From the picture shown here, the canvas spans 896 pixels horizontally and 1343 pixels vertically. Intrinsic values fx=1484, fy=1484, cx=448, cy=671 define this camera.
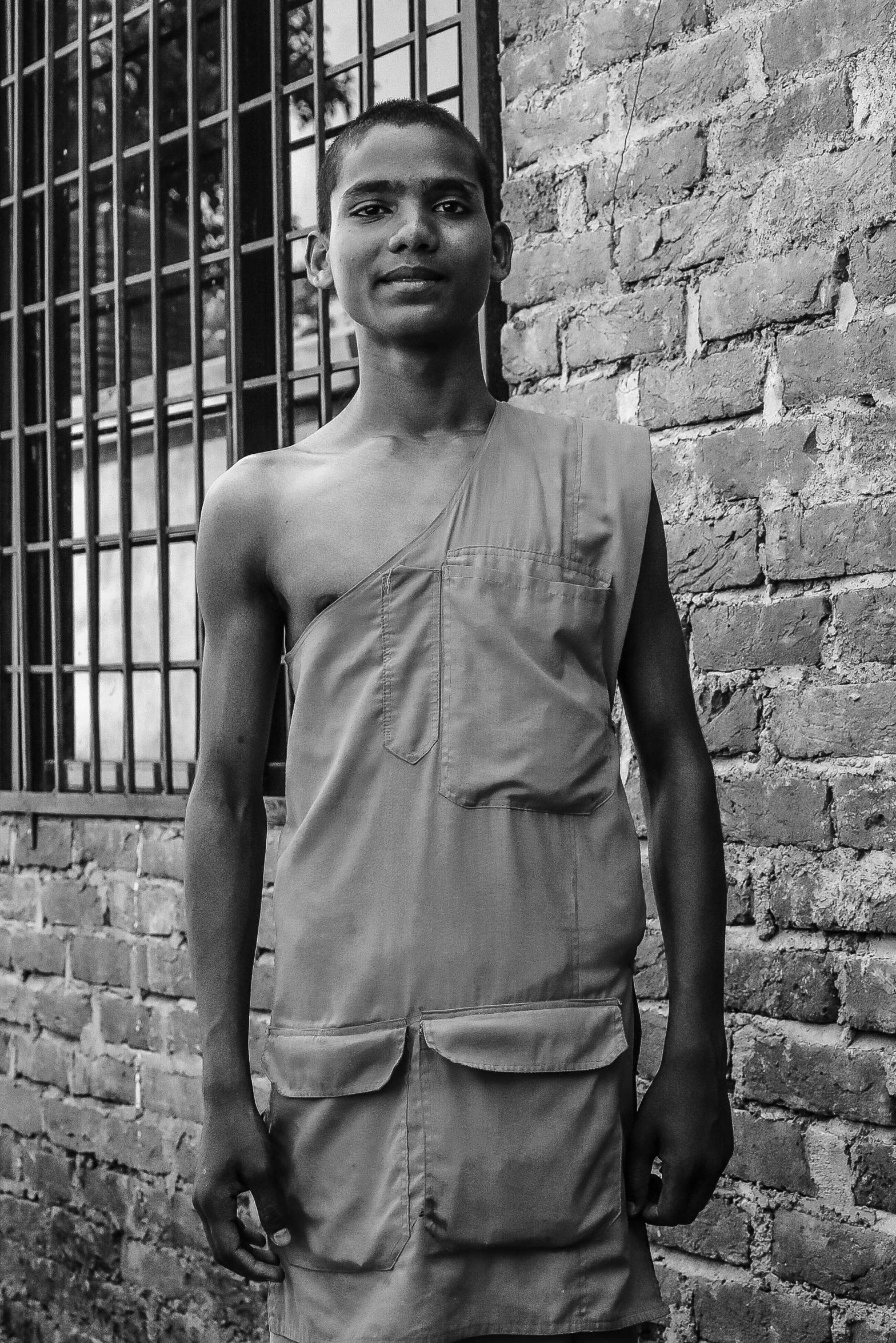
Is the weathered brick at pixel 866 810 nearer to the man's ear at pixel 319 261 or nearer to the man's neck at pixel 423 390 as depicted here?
the man's neck at pixel 423 390

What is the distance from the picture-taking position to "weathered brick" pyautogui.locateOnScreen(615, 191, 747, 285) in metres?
2.56

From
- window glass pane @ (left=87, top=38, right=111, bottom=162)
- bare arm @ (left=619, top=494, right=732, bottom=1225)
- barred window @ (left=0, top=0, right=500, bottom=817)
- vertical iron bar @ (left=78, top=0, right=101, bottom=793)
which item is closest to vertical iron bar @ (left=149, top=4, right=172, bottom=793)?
barred window @ (left=0, top=0, right=500, bottom=817)

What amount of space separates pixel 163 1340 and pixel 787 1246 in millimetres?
1794

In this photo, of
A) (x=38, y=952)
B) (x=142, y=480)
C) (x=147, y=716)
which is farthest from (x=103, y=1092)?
(x=142, y=480)

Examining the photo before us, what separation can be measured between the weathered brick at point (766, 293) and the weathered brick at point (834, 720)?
63 centimetres

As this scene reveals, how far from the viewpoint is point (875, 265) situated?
7.80 feet

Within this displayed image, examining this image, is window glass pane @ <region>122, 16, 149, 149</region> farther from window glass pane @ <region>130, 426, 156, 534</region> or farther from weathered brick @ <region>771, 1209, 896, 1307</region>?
weathered brick @ <region>771, 1209, 896, 1307</region>

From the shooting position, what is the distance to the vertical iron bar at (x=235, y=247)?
347 cm

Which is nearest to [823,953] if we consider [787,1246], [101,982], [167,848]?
[787,1246]

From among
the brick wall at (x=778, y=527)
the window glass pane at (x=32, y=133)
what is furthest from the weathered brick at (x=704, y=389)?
the window glass pane at (x=32, y=133)

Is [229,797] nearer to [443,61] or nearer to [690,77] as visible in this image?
[690,77]

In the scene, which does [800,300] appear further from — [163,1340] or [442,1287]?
[163,1340]

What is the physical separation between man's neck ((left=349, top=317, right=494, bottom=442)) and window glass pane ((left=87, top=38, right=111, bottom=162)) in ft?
8.16

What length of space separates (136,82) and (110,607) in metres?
1.41
